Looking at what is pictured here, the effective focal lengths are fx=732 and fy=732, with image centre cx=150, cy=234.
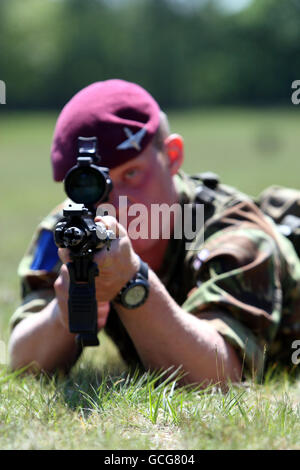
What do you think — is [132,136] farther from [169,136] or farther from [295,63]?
[295,63]

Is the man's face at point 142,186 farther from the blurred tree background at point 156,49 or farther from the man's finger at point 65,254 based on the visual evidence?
the blurred tree background at point 156,49

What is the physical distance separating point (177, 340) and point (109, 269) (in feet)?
1.72

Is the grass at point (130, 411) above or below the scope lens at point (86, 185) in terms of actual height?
below

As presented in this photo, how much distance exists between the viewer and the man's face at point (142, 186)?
338 centimetres

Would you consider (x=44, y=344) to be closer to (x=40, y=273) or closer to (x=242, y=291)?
(x=40, y=273)

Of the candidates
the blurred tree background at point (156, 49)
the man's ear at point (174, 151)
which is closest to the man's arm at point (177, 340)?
the man's ear at point (174, 151)

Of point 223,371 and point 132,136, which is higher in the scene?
point 132,136

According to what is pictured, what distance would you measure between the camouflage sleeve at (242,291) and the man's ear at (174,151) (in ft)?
1.46

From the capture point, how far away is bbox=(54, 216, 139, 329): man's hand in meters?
2.78

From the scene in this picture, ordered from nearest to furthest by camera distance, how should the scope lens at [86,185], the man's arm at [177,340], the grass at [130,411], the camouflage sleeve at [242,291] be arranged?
the grass at [130,411], the scope lens at [86,185], the man's arm at [177,340], the camouflage sleeve at [242,291]

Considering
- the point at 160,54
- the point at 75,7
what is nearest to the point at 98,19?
the point at 75,7

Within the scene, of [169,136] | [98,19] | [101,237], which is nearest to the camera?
[101,237]

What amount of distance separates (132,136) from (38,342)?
108 cm

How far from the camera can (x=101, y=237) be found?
2.63 m
